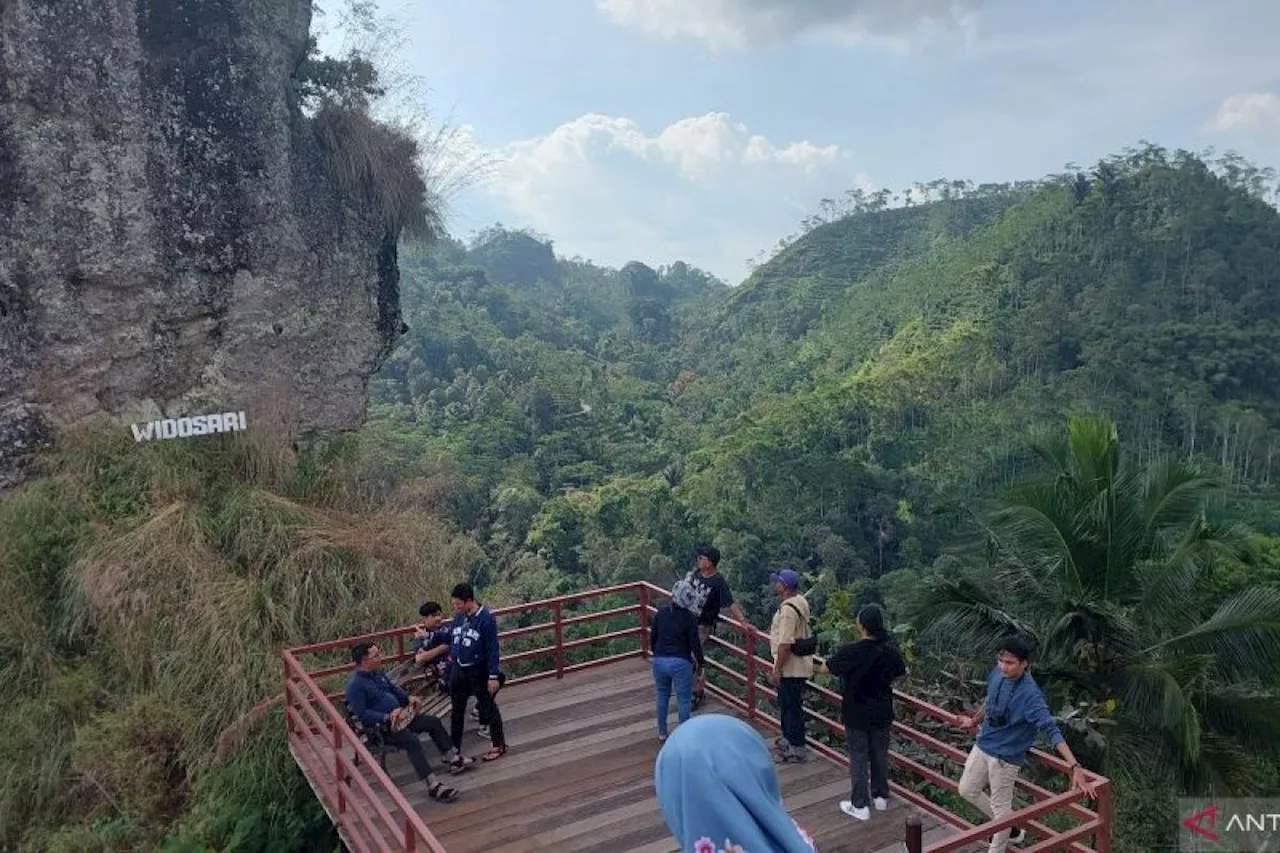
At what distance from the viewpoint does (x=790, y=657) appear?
576 centimetres

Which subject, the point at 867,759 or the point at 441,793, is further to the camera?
the point at 441,793

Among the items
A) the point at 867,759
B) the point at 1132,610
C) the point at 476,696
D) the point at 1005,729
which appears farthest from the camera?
the point at 1132,610

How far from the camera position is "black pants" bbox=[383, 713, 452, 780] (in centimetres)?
561

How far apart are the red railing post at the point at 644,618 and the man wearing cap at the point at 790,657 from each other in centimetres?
201

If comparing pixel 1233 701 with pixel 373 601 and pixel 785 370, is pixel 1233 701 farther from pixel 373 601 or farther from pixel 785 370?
pixel 785 370

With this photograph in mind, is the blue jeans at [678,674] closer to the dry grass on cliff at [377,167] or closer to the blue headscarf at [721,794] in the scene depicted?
the blue headscarf at [721,794]

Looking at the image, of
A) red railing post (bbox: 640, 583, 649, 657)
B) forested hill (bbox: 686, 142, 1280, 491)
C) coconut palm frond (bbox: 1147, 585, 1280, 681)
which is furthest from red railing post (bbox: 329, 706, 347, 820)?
forested hill (bbox: 686, 142, 1280, 491)

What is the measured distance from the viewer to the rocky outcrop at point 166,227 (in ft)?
32.4

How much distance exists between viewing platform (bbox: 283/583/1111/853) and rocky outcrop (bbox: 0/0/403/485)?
16.7 ft

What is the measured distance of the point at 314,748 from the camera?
573cm

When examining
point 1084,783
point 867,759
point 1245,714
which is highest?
point 1084,783

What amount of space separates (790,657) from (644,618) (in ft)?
7.76

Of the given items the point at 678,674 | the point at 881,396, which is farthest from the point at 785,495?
the point at 678,674

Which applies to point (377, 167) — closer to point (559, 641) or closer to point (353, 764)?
point (559, 641)
